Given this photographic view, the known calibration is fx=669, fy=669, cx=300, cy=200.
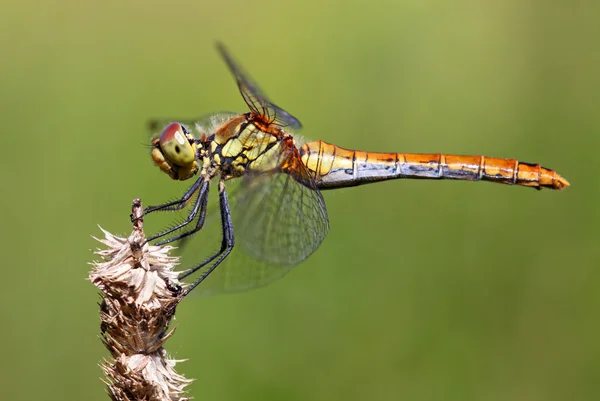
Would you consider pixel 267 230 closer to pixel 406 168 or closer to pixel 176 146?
pixel 176 146

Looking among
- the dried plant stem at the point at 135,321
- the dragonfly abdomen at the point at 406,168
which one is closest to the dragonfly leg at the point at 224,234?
the dragonfly abdomen at the point at 406,168

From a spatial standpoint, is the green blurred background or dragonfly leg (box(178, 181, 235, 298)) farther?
the green blurred background

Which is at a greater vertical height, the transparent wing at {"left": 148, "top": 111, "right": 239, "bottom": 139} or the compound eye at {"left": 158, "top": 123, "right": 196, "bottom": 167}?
the transparent wing at {"left": 148, "top": 111, "right": 239, "bottom": 139}

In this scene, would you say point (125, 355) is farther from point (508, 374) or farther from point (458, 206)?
point (458, 206)

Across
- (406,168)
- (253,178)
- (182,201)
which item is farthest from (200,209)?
(406,168)

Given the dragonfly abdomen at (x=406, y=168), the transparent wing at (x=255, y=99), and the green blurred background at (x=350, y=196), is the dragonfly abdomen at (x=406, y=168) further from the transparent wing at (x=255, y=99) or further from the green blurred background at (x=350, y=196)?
the green blurred background at (x=350, y=196)

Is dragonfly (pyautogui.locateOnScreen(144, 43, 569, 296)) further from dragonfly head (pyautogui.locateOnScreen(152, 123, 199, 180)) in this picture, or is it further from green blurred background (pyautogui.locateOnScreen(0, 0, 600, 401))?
green blurred background (pyautogui.locateOnScreen(0, 0, 600, 401))

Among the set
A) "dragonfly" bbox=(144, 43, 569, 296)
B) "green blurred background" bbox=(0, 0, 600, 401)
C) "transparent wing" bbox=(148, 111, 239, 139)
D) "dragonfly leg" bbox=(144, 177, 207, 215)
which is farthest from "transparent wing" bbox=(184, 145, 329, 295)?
"green blurred background" bbox=(0, 0, 600, 401)
